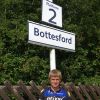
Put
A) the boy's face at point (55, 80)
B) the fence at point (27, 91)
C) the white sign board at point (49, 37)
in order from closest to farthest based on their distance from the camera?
1. the boy's face at point (55, 80)
2. the fence at point (27, 91)
3. the white sign board at point (49, 37)

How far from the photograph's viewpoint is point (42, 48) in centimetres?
1472

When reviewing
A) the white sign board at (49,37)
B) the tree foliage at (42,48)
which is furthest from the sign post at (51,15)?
the tree foliage at (42,48)

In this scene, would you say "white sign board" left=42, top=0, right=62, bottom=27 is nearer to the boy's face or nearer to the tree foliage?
the boy's face

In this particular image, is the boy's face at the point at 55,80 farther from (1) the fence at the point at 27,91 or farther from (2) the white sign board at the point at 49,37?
(2) the white sign board at the point at 49,37

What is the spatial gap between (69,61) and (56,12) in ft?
24.2

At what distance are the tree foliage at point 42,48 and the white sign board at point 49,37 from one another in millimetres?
5439

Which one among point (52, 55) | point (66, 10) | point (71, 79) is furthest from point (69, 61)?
point (52, 55)

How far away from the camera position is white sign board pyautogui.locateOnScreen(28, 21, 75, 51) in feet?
24.0

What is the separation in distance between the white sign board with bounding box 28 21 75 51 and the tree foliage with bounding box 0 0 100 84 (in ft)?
17.8

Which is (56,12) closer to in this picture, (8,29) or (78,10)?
(8,29)

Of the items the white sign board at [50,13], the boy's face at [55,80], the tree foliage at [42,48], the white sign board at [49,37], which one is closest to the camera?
the boy's face at [55,80]

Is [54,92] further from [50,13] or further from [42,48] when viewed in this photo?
[42,48]

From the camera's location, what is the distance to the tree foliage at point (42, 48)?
13.9 m

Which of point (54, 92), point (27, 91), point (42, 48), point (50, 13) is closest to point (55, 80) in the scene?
point (54, 92)
